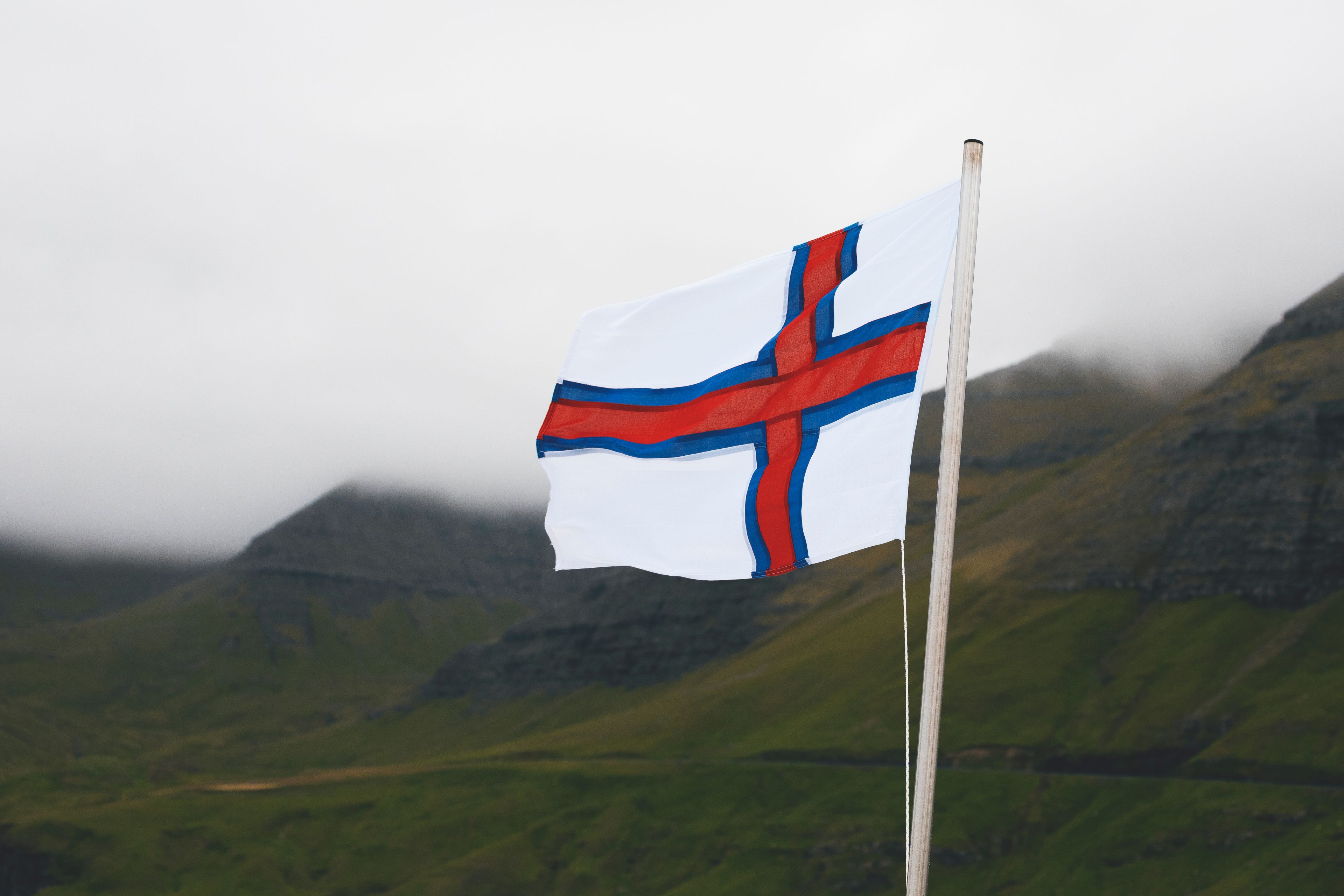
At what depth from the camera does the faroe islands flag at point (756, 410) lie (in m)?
14.4

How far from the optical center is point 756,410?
16141 millimetres

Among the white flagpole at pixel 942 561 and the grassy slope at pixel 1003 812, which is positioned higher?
the white flagpole at pixel 942 561

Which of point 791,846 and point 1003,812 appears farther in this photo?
point 791,846

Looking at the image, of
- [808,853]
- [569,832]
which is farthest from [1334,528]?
[569,832]

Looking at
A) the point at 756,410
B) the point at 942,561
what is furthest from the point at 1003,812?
the point at 942,561

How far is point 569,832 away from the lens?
611 ft

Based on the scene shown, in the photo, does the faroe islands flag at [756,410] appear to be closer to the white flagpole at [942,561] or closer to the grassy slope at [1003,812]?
the white flagpole at [942,561]

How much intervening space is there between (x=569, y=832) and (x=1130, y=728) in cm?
8513

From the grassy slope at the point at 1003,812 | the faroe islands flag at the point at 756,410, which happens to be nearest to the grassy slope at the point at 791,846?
the grassy slope at the point at 1003,812

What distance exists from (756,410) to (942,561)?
198 inches

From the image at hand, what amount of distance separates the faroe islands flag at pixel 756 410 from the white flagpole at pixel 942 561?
1554mm

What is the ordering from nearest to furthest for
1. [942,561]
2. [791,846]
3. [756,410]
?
[942,561]
[756,410]
[791,846]

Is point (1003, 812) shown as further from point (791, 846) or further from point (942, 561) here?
point (942, 561)

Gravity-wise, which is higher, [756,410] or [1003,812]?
[756,410]
